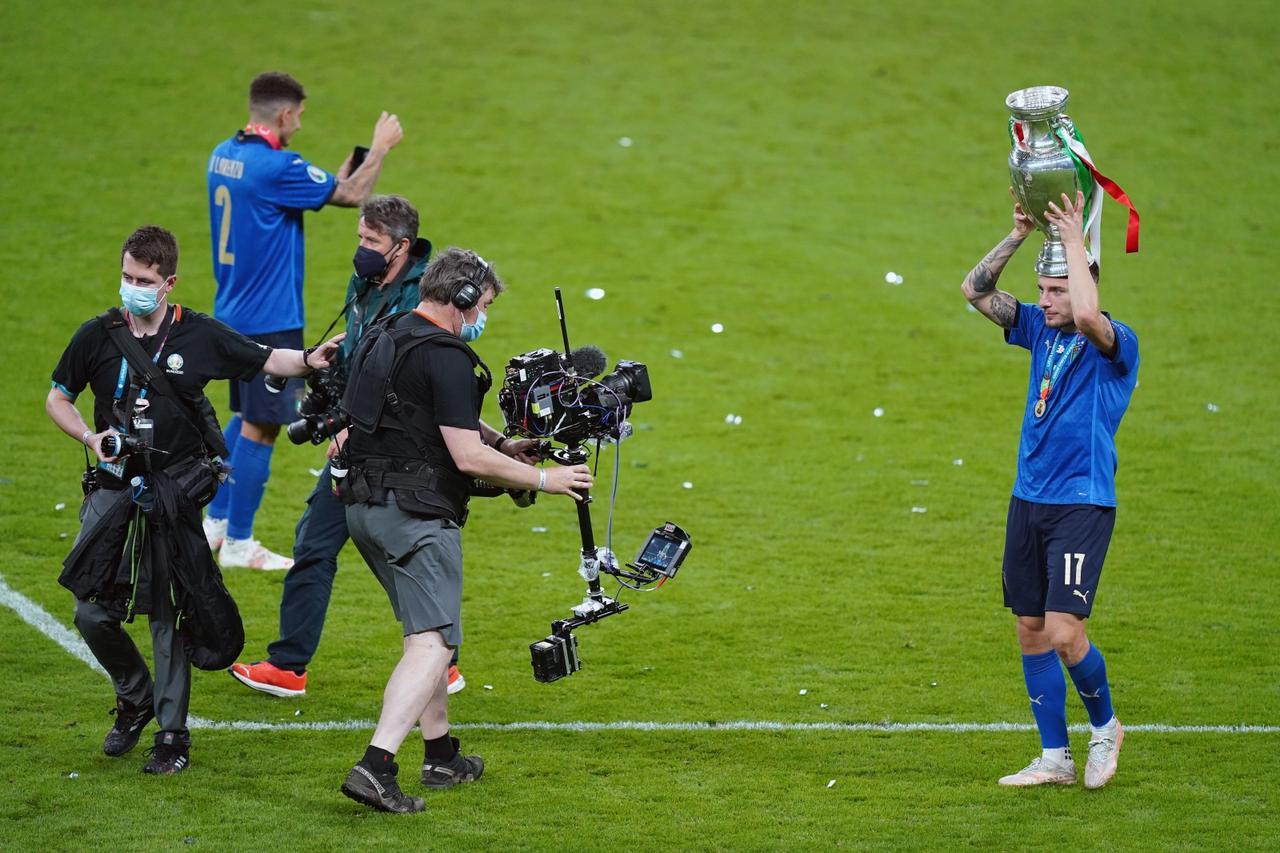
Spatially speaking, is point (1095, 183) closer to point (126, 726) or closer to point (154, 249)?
point (154, 249)

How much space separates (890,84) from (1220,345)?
26.7ft

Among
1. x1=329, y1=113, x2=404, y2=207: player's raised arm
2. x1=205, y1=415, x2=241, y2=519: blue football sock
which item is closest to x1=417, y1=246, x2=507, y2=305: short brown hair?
x1=329, y1=113, x2=404, y2=207: player's raised arm

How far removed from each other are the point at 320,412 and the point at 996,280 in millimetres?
2890

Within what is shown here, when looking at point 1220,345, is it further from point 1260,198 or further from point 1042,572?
point 1042,572

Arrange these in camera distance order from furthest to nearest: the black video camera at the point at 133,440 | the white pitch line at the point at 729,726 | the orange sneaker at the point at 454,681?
the orange sneaker at the point at 454,681
the white pitch line at the point at 729,726
the black video camera at the point at 133,440

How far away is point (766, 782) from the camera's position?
20.4 ft

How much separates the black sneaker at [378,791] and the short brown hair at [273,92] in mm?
4676

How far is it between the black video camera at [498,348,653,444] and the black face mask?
1.00 metres

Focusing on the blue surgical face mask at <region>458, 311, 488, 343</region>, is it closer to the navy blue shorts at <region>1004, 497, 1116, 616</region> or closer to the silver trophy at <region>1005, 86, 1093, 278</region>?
the silver trophy at <region>1005, 86, 1093, 278</region>

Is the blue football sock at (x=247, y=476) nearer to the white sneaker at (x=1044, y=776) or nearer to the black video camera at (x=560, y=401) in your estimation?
the black video camera at (x=560, y=401)

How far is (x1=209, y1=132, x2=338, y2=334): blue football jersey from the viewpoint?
888 centimetres

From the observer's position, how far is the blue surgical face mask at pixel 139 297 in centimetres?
602

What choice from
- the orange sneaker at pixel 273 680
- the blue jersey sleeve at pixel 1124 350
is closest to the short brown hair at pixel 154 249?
the orange sneaker at pixel 273 680

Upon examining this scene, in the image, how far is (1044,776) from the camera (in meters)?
6.13
